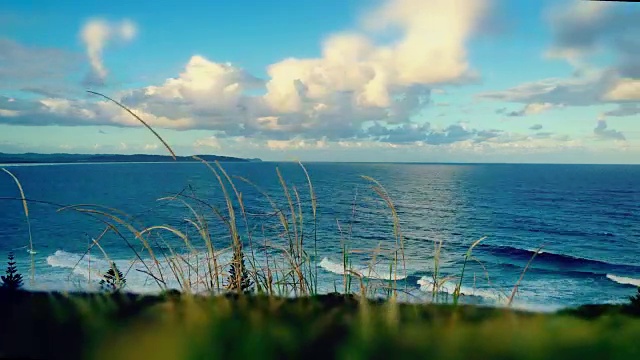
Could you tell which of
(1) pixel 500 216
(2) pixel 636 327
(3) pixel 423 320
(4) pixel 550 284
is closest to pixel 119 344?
(3) pixel 423 320

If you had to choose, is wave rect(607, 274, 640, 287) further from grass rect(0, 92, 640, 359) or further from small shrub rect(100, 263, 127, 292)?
small shrub rect(100, 263, 127, 292)

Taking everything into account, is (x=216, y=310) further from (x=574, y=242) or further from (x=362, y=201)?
(x=362, y=201)

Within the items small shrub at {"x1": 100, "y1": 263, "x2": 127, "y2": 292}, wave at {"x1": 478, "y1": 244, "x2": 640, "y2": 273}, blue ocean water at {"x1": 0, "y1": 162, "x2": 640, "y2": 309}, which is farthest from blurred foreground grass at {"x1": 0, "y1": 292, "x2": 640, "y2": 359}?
wave at {"x1": 478, "y1": 244, "x2": 640, "y2": 273}

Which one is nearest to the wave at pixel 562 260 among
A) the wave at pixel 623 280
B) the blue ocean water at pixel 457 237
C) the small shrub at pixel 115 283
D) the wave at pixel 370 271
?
the blue ocean water at pixel 457 237

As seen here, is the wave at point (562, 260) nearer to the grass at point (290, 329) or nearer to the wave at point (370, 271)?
the wave at point (370, 271)

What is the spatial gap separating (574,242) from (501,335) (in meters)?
47.4

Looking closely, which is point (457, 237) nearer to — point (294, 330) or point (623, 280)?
point (623, 280)

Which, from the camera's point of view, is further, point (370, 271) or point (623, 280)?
point (623, 280)

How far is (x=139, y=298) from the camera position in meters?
1.49

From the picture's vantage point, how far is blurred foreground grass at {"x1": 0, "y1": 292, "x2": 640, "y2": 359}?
1136 mm

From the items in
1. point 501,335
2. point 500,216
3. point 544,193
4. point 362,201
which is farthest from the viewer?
point 544,193

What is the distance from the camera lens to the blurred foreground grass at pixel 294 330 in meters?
1.14

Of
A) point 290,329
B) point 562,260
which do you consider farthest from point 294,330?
point 562,260

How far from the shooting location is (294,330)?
122 cm
